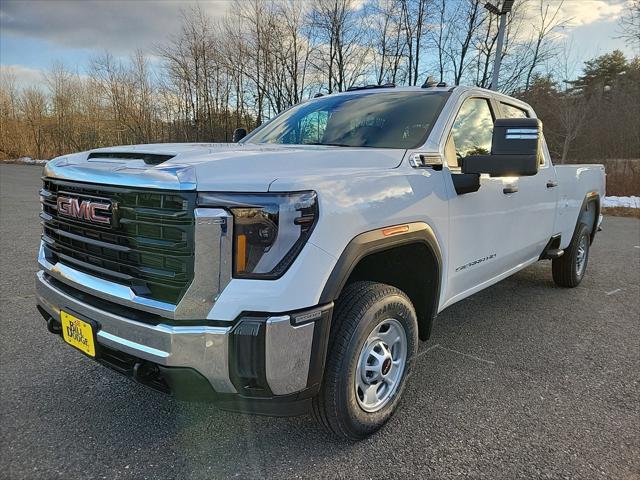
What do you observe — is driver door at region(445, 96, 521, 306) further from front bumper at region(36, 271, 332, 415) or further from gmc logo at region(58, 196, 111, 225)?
gmc logo at region(58, 196, 111, 225)

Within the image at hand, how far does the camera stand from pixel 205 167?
1.86m

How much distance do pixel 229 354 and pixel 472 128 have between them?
8.39 ft

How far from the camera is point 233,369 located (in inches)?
72.6

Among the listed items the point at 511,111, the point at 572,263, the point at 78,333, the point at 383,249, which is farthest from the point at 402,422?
the point at 572,263

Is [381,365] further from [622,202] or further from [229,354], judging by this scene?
[622,202]

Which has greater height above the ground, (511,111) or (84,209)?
(511,111)

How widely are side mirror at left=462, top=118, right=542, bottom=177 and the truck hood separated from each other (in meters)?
0.57

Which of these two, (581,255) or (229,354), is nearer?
(229,354)

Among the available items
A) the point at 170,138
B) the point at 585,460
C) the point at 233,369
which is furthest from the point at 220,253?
the point at 170,138

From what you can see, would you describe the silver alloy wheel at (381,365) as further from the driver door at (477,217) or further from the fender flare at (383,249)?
the driver door at (477,217)

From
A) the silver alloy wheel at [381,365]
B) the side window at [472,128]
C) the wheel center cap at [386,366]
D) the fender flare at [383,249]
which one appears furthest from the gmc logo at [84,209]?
the side window at [472,128]

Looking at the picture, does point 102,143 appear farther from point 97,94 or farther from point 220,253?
point 220,253

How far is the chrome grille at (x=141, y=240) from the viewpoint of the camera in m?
1.83

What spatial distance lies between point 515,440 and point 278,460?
126cm
